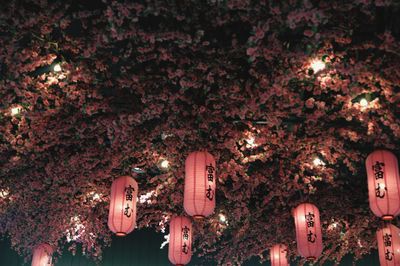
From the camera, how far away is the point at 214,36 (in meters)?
7.52

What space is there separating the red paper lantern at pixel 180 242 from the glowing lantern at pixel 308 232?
254 centimetres

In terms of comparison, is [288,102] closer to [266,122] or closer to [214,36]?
[266,122]

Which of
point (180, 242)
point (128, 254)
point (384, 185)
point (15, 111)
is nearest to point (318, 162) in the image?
point (384, 185)

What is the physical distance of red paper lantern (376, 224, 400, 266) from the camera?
33.4 feet

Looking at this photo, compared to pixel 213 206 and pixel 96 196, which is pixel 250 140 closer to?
pixel 213 206

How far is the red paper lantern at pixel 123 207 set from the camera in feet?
29.1

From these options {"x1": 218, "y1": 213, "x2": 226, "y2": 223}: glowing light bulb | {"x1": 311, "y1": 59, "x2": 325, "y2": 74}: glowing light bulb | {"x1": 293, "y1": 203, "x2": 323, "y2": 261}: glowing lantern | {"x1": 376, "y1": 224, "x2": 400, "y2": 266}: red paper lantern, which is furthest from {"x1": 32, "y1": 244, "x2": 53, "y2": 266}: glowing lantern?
{"x1": 311, "y1": 59, "x2": 325, "y2": 74}: glowing light bulb

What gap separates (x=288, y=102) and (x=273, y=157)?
2.50 meters

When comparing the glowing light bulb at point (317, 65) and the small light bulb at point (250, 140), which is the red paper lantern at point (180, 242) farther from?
the glowing light bulb at point (317, 65)

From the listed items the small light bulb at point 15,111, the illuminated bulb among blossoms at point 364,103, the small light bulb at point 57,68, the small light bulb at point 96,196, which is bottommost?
the small light bulb at point 96,196

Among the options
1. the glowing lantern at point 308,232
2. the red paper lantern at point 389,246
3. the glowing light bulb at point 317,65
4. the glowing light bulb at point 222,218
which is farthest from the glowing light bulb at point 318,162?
the glowing light bulb at point 222,218

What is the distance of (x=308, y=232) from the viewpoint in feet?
31.2

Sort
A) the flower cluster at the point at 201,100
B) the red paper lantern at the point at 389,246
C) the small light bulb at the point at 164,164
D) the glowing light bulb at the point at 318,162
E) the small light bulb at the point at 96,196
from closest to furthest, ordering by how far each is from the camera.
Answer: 1. the flower cluster at the point at 201,100
2. the glowing light bulb at the point at 318,162
3. the red paper lantern at the point at 389,246
4. the small light bulb at the point at 164,164
5. the small light bulb at the point at 96,196

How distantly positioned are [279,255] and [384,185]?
6.04 m
